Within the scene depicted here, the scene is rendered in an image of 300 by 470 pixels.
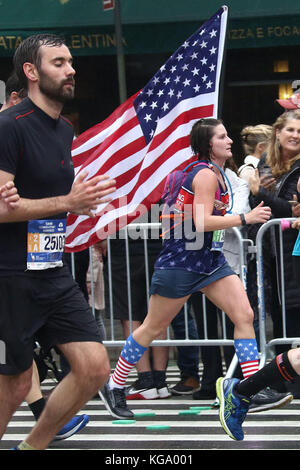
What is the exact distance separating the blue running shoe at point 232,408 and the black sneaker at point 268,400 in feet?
1.15

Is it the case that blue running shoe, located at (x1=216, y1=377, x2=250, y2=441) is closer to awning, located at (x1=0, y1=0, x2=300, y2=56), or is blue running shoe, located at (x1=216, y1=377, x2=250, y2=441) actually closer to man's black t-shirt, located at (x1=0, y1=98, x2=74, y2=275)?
man's black t-shirt, located at (x1=0, y1=98, x2=74, y2=275)

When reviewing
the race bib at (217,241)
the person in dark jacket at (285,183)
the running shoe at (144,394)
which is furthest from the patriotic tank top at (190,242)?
the running shoe at (144,394)

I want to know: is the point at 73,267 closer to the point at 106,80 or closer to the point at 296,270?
the point at 296,270

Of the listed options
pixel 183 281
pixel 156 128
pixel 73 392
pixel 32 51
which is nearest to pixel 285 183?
pixel 156 128

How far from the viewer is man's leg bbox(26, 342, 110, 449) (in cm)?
457

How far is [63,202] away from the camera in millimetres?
4461

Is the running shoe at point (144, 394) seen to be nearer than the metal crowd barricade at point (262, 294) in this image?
No

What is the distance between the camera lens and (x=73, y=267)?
7824 millimetres

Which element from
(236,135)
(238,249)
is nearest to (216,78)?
(238,249)

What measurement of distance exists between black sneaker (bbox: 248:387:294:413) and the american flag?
160cm

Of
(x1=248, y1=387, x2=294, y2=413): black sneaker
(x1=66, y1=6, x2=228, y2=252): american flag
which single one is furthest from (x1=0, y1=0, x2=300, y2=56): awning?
(x1=248, y1=387, x2=294, y2=413): black sneaker

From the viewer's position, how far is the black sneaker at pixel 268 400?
18.9 ft

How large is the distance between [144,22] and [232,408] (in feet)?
21.3

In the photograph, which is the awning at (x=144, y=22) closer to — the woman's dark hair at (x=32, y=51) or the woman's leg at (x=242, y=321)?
the woman's leg at (x=242, y=321)
